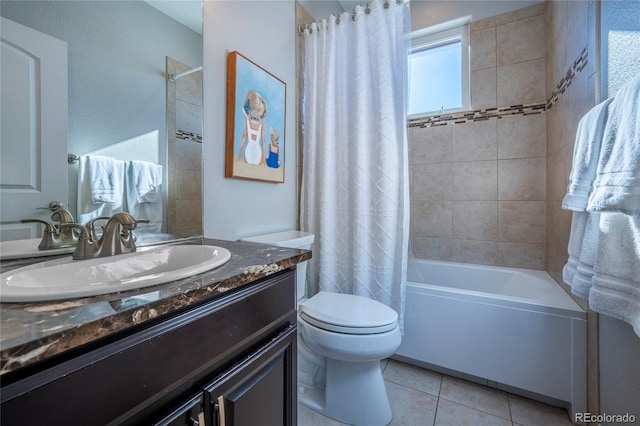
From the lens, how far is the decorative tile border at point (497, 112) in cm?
157

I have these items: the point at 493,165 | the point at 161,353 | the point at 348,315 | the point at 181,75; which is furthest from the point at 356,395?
the point at 493,165

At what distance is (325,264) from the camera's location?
181cm

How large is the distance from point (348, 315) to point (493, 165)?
62.9 inches

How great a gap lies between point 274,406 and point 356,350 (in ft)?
1.70

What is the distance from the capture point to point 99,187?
91cm

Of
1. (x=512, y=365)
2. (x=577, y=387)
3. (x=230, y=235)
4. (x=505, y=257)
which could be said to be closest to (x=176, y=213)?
(x=230, y=235)

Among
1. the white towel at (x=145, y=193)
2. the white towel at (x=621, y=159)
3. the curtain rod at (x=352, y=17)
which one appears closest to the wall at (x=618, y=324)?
the white towel at (x=621, y=159)

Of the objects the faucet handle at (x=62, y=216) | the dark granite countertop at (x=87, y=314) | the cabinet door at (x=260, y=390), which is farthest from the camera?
the faucet handle at (x=62, y=216)

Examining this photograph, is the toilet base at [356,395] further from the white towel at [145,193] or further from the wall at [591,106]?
the white towel at [145,193]

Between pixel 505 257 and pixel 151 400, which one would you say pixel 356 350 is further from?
pixel 505 257

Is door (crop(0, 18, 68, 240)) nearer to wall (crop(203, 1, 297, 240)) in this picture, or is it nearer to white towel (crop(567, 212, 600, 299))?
wall (crop(203, 1, 297, 240))

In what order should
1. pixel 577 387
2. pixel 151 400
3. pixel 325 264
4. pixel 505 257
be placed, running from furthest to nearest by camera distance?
1. pixel 505 257
2. pixel 325 264
3. pixel 577 387
4. pixel 151 400

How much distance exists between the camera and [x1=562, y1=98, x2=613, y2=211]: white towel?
104 cm

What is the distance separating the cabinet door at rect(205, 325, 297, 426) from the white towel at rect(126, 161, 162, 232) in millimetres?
677
